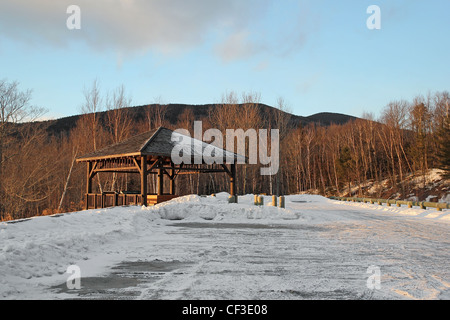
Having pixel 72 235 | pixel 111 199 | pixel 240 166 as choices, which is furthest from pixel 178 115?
pixel 72 235

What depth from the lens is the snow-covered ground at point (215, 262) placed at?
13.6 feet

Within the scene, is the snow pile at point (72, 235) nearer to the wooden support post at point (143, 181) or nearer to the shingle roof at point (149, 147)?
the wooden support post at point (143, 181)

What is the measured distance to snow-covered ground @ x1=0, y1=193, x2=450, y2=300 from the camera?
415cm

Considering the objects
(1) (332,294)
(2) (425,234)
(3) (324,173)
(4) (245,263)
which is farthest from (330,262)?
(3) (324,173)

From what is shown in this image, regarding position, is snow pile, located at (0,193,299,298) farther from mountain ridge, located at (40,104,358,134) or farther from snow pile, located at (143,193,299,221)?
mountain ridge, located at (40,104,358,134)

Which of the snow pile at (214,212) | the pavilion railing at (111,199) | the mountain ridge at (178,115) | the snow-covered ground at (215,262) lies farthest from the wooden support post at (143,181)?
the mountain ridge at (178,115)

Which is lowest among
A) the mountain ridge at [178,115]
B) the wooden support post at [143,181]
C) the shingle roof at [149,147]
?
the wooden support post at [143,181]

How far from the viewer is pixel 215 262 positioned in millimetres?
5828

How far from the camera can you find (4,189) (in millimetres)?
25031

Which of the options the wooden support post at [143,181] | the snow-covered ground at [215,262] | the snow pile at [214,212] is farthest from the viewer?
the wooden support post at [143,181]

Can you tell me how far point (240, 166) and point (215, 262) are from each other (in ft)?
133

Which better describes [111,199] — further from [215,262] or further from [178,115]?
[178,115]

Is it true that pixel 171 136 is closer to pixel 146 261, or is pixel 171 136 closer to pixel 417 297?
pixel 146 261

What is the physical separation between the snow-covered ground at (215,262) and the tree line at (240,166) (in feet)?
69.1
